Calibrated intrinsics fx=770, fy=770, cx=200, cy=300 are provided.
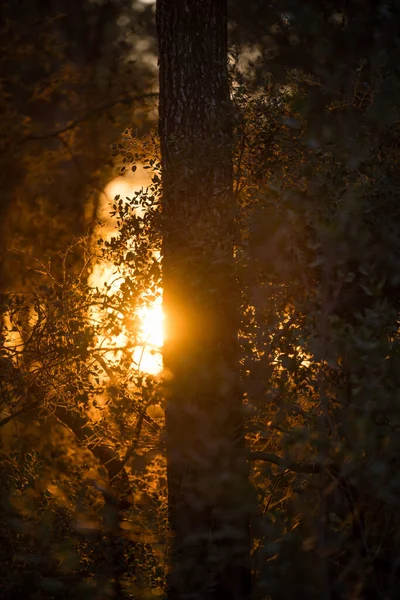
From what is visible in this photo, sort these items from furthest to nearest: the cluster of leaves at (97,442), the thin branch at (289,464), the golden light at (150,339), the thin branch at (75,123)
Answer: the thin branch at (75,123) < the golden light at (150,339) < the cluster of leaves at (97,442) < the thin branch at (289,464)

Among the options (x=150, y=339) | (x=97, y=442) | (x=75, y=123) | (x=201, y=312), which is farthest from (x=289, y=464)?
(x=75, y=123)

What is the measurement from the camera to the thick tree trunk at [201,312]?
15.8ft

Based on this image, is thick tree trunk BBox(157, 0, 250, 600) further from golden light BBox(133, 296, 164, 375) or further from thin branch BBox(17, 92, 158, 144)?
thin branch BBox(17, 92, 158, 144)

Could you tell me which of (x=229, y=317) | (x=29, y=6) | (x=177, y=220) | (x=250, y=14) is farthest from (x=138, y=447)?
(x=29, y=6)

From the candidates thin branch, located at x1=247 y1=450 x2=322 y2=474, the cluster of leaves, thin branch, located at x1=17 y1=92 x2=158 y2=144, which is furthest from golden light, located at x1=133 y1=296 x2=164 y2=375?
thin branch, located at x1=17 y1=92 x2=158 y2=144

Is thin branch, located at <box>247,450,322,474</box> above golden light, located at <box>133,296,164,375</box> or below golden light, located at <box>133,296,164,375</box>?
below

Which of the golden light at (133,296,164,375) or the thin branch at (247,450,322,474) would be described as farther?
the golden light at (133,296,164,375)

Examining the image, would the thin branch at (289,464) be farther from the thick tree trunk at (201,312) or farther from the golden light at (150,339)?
the golden light at (150,339)

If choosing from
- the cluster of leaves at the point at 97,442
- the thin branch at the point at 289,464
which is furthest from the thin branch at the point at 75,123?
the thin branch at the point at 289,464

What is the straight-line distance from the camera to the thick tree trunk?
4.82m

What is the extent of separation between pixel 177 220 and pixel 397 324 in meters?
1.76

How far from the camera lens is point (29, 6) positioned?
13.4m

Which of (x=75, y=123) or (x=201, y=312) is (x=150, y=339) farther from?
(x=75, y=123)

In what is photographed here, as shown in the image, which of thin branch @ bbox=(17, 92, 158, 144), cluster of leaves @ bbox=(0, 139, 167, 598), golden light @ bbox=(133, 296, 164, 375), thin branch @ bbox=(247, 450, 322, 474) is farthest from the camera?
thin branch @ bbox=(17, 92, 158, 144)
